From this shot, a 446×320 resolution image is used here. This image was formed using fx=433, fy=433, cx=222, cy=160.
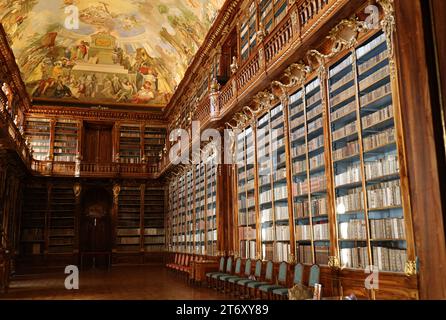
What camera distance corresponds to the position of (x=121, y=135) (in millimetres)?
19203

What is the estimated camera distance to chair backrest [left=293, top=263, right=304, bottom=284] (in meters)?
6.38

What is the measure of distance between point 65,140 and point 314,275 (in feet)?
49.5

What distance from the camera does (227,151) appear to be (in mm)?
10836

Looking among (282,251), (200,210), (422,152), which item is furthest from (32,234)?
(422,152)

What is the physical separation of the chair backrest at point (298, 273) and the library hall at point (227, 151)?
15 millimetres

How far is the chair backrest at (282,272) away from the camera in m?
6.98

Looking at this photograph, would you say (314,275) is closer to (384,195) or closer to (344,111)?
(384,195)

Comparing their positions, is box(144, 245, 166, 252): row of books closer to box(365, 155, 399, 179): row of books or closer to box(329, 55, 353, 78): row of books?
box(329, 55, 353, 78): row of books

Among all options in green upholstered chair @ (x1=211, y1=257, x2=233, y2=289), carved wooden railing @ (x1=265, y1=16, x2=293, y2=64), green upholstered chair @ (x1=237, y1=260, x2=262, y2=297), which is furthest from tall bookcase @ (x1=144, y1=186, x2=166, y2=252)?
carved wooden railing @ (x1=265, y1=16, x2=293, y2=64)

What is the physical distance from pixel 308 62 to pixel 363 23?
4.88 feet

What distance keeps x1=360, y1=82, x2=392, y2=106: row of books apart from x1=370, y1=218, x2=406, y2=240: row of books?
147 centimetres

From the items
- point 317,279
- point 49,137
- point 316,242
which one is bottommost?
point 317,279

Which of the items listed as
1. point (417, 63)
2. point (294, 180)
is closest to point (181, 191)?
point (294, 180)

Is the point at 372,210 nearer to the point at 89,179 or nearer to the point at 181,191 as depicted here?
the point at 181,191
